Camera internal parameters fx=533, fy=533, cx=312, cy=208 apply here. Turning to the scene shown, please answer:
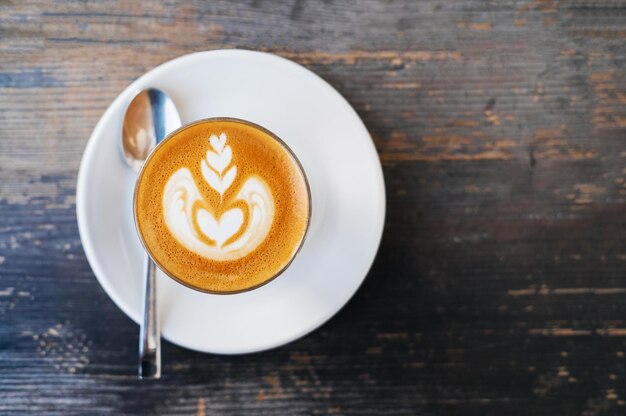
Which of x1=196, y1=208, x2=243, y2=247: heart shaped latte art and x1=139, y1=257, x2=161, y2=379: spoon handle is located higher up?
x1=196, y1=208, x2=243, y2=247: heart shaped latte art

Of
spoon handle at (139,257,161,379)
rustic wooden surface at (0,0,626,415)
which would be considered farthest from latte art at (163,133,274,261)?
rustic wooden surface at (0,0,626,415)

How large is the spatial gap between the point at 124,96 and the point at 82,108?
8.0 inches

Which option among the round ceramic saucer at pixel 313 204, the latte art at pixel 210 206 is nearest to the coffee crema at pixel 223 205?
the latte art at pixel 210 206

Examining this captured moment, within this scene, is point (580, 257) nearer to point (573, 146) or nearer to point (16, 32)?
point (573, 146)

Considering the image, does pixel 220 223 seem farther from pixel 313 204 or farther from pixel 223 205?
pixel 313 204

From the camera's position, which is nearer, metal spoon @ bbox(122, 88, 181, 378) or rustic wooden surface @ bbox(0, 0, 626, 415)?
metal spoon @ bbox(122, 88, 181, 378)

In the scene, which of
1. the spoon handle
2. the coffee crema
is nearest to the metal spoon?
Answer: the spoon handle

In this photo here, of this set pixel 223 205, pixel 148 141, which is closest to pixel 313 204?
pixel 223 205

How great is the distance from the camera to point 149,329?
1.10m

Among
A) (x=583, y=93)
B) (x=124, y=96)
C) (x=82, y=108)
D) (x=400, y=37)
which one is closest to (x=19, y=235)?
(x=82, y=108)

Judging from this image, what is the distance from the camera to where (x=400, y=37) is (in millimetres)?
1270

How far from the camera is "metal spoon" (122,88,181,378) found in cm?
111

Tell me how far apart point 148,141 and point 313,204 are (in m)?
0.38

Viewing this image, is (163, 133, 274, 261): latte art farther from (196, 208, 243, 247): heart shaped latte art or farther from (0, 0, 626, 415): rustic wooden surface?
(0, 0, 626, 415): rustic wooden surface
